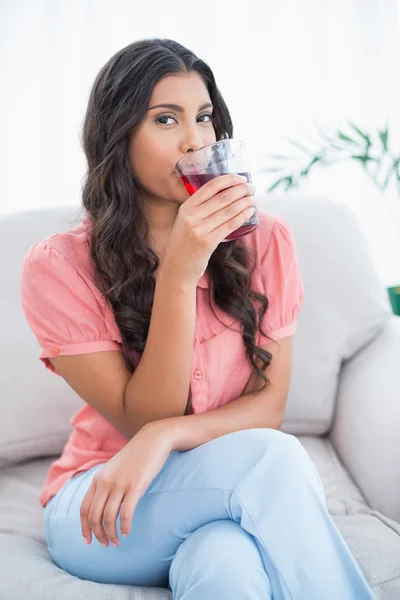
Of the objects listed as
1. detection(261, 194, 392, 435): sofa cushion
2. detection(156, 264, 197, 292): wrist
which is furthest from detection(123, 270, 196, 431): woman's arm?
detection(261, 194, 392, 435): sofa cushion

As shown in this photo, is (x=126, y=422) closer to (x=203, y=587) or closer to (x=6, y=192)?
(x=203, y=587)

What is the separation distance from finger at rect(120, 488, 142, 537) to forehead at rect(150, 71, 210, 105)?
72cm

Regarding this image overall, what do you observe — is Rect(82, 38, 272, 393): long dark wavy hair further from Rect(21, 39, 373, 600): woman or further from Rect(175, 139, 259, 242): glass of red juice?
Rect(175, 139, 259, 242): glass of red juice

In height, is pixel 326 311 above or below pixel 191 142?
below

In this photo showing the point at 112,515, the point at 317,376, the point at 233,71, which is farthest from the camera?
the point at 233,71

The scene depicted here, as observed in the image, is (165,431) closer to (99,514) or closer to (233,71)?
(99,514)

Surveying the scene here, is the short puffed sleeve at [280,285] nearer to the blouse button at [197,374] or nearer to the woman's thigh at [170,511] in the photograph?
the blouse button at [197,374]

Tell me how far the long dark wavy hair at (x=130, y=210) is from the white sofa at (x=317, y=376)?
0.31 metres

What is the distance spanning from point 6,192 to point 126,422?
5.83 feet

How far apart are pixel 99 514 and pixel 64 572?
0.22m

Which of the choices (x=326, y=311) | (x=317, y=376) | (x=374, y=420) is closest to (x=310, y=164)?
(x=326, y=311)

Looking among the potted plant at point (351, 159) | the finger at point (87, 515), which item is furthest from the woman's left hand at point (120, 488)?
the potted plant at point (351, 159)

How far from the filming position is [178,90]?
4.39ft

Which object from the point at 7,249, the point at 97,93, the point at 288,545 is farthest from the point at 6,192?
the point at 288,545
